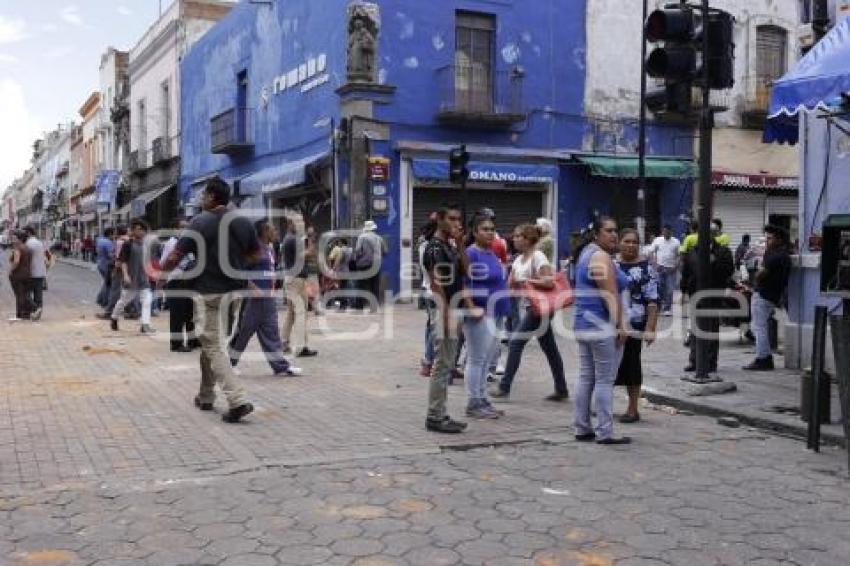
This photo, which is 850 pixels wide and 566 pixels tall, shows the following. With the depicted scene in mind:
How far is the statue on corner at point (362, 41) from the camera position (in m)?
19.3

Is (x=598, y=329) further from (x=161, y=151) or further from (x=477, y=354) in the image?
(x=161, y=151)

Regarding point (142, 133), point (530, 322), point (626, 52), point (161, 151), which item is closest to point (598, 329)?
point (530, 322)

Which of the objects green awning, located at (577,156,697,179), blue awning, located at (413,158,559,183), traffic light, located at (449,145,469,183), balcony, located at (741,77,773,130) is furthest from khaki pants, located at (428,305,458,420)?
balcony, located at (741,77,773,130)

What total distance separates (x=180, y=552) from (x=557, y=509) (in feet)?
6.56

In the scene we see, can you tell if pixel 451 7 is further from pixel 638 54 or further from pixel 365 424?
pixel 365 424

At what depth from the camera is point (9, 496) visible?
510cm

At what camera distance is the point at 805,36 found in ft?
32.2

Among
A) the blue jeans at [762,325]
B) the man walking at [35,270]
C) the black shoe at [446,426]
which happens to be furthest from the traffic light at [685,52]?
the man walking at [35,270]

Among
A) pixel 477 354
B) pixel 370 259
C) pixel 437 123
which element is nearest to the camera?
pixel 477 354

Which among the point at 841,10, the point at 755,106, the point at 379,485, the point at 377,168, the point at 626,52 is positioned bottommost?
the point at 379,485

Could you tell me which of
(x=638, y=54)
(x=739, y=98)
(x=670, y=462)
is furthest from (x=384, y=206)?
(x=670, y=462)

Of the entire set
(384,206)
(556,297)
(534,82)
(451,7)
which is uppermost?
(451,7)

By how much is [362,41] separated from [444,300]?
13.6 metres

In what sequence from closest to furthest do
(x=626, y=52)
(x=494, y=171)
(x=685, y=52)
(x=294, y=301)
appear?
(x=685, y=52) → (x=294, y=301) → (x=494, y=171) → (x=626, y=52)
